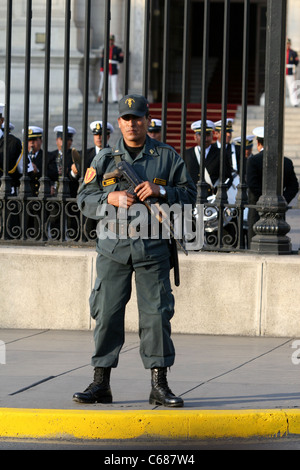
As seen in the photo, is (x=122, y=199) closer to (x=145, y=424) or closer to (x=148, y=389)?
(x=145, y=424)

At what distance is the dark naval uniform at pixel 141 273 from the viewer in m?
6.26

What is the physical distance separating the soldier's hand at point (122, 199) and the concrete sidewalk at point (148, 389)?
123 cm

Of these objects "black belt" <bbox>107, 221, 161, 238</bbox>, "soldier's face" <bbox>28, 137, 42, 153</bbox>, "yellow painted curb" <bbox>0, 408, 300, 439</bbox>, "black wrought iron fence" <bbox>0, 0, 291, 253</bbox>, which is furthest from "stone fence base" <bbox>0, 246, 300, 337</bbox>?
"soldier's face" <bbox>28, 137, 42, 153</bbox>

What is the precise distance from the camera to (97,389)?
638 cm

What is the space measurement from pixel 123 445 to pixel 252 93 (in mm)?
29477

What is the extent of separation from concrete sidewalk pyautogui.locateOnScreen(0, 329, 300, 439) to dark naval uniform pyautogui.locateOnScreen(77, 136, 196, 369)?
0.39 m

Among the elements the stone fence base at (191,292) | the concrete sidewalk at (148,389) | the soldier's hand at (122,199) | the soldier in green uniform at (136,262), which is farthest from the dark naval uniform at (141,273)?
the stone fence base at (191,292)

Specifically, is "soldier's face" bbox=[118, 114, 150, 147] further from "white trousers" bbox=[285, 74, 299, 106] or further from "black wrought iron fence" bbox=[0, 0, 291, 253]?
"white trousers" bbox=[285, 74, 299, 106]

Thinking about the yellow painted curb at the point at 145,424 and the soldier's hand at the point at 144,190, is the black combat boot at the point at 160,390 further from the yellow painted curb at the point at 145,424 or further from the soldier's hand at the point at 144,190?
the soldier's hand at the point at 144,190

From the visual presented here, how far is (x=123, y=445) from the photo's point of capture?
19.3ft

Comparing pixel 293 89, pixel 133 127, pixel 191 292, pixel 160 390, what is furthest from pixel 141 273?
pixel 293 89

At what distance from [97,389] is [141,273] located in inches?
30.5

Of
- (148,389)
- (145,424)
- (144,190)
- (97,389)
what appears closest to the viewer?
(145,424)

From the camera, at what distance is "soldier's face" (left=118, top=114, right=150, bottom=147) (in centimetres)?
628
